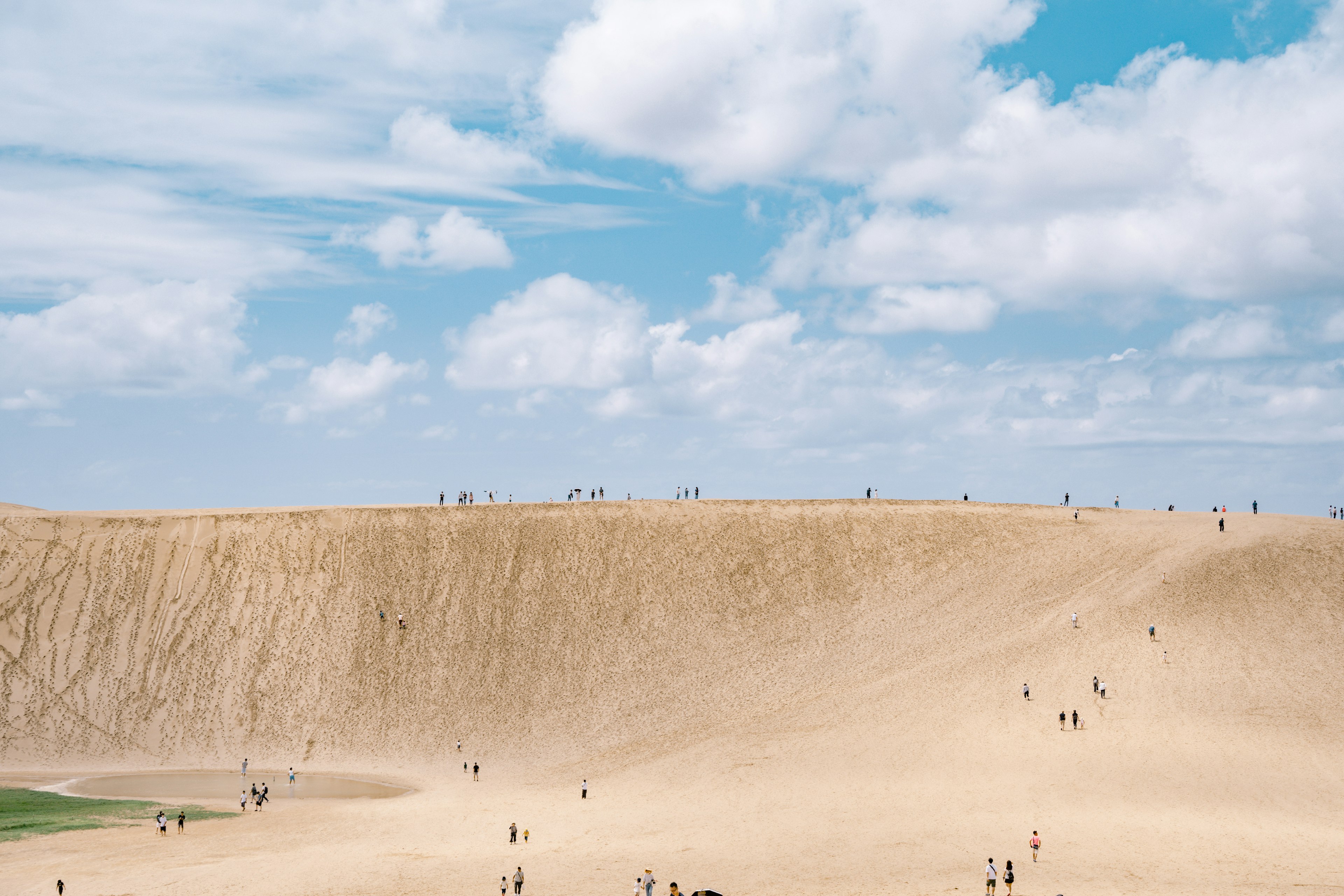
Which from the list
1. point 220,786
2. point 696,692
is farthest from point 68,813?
point 696,692

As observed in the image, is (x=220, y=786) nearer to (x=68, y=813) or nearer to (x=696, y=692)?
(x=68, y=813)

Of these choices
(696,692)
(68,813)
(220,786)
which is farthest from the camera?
(696,692)

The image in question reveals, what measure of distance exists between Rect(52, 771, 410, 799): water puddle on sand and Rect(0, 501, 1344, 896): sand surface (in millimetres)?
1746

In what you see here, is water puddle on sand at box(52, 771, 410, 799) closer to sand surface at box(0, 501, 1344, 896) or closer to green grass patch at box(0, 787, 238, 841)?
green grass patch at box(0, 787, 238, 841)

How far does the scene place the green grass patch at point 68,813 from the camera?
38.2m

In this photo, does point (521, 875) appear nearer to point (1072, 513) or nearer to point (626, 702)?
point (626, 702)

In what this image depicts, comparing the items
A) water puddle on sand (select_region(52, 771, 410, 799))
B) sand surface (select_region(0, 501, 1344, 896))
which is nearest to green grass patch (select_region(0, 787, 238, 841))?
water puddle on sand (select_region(52, 771, 410, 799))

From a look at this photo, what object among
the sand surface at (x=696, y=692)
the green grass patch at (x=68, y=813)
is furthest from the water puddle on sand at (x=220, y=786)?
the sand surface at (x=696, y=692)

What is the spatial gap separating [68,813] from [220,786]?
7.83 metres

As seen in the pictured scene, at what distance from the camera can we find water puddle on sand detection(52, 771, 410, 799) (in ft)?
151

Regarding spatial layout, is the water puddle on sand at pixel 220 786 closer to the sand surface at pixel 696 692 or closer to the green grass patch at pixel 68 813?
the green grass patch at pixel 68 813

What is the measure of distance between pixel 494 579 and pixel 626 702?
1374 cm

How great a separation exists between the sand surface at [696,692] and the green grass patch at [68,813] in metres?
1.71

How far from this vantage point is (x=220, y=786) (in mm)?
48219
